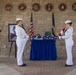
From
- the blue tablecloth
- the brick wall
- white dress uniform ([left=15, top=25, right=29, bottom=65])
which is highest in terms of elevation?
the brick wall

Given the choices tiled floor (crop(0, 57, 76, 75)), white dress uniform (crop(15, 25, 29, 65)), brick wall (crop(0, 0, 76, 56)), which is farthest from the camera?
brick wall (crop(0, 0, 76, 56))

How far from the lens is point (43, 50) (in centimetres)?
949

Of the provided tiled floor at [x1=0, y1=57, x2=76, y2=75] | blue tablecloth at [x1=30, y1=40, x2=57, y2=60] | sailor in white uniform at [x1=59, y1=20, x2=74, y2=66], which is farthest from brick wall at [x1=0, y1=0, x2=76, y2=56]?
sailor in white uniform at [x1=59, y1=20, x2=74, y2=66]

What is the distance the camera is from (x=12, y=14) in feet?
34.8

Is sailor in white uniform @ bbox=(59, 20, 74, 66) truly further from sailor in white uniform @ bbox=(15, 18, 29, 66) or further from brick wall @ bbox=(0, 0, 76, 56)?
brick wall @ bbox=(0, 0, 76, 56)

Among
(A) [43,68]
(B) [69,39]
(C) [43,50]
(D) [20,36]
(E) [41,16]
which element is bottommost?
(A) [43,68]

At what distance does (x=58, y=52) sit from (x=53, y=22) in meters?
1.21

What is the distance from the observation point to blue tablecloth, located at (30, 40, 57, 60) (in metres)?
9.45

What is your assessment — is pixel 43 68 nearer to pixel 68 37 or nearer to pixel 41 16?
pixel 68 37

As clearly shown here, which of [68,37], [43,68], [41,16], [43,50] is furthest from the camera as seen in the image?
[41,16]

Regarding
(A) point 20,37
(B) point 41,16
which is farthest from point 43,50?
(B) point 41,16

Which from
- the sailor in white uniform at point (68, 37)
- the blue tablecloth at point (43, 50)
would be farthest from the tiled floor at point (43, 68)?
the sailor in white uniform at point (68, 37)

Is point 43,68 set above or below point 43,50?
below

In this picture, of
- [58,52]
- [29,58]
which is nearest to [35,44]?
[29,58]
